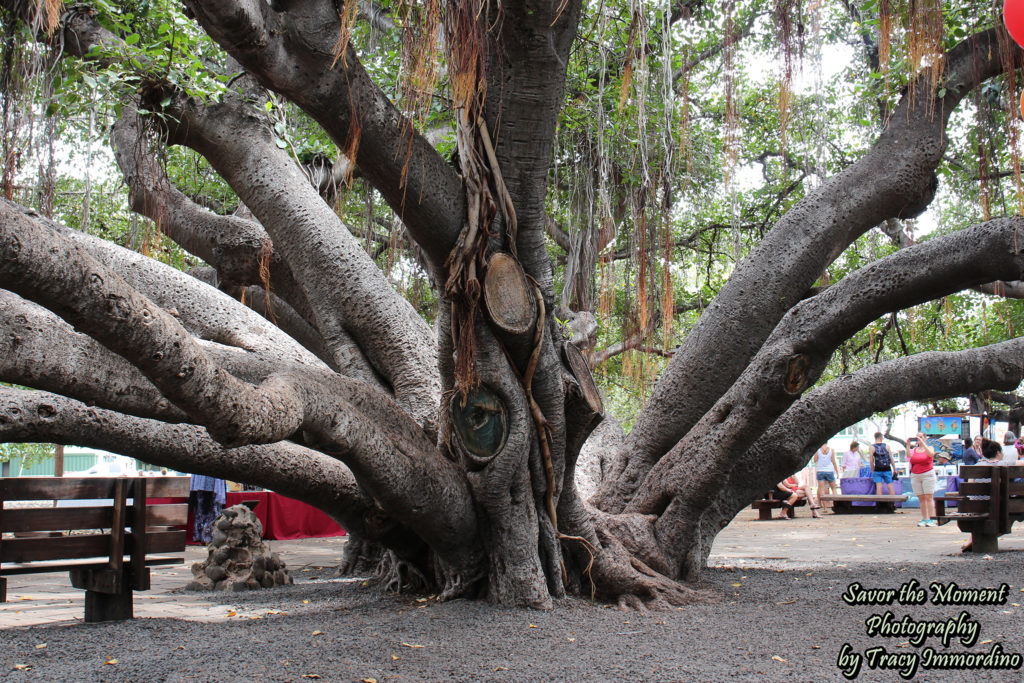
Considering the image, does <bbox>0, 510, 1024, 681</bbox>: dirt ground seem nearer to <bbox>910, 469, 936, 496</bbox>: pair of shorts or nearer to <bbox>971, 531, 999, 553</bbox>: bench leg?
<bbox>971, 531, 999, 553</bbox>: bench leg

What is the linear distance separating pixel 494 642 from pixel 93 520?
238 centimetres

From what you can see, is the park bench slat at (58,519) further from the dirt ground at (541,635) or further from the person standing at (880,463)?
the person standing at (880,463)

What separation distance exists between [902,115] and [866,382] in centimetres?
182

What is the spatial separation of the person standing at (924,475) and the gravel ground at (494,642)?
5296 mm

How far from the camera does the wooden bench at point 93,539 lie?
415cm

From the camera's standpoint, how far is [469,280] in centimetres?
377

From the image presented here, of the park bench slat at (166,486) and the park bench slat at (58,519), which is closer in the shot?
the park bench slat at (58,519)

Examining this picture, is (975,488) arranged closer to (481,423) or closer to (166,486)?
(481,423)

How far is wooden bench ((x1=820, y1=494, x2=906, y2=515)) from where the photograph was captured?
12664 mm

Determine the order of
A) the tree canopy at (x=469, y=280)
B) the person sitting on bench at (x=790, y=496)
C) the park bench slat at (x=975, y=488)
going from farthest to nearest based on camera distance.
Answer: the person sitting on bench at (x=790, y=496) → the park bench slat at (x=975, y=488) → the tree canopy at (x=469, y=280)

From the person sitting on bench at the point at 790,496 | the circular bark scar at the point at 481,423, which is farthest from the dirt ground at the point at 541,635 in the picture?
the person sitting on bench at the point at 790,496

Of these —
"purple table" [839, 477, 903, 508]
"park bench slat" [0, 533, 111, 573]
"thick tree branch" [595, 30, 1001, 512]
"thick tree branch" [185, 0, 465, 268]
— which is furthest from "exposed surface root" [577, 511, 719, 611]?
"purple table" [839, 477, 903, 508]

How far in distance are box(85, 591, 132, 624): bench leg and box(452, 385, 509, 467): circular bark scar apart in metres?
A: 2.01

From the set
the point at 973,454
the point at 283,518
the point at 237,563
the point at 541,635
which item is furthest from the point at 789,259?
the point at 973,454
